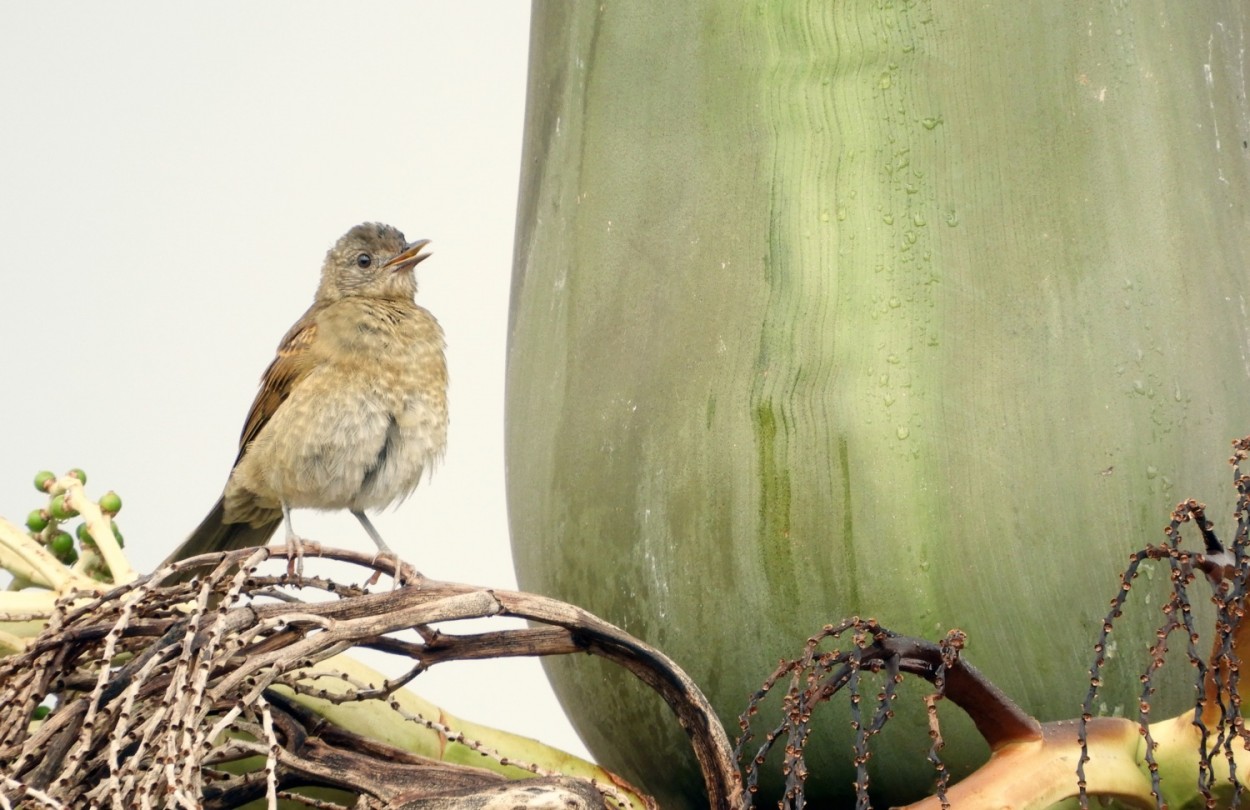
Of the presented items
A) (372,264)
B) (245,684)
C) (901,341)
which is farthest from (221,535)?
(901,341)

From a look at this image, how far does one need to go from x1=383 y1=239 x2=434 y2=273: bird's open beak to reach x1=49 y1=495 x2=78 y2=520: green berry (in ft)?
3.54

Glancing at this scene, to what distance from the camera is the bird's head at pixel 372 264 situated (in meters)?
3.12

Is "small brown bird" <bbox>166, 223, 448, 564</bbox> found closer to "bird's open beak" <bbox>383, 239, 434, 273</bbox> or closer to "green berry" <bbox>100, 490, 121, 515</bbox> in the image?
"bird's open beak" <bbox>383, 239, 434, 273</bbox>

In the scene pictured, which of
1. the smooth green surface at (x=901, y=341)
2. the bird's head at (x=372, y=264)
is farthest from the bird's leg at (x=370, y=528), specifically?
the smooth green surface at (x=901, y=341)

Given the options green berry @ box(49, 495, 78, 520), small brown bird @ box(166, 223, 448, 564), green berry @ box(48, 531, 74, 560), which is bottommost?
green berry @ box(48, 531, 74, 560)

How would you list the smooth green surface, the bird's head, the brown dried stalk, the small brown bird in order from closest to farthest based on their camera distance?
1. the brown dried stalk
2. the smooth green surface
3. the small brown bird
4. the bird's head

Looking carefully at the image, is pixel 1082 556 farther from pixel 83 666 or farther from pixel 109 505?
pixel 109 505

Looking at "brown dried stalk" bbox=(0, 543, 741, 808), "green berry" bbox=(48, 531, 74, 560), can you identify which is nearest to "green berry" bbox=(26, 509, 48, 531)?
"green berry" bbox=(48, 531, 74, 560)

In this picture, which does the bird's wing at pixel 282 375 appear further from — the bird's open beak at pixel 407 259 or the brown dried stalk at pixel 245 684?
the brown dried stalk at pixel 245 684

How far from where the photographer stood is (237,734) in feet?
6.22

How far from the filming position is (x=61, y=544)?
7.30 ft

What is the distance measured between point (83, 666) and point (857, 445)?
0.94 meters

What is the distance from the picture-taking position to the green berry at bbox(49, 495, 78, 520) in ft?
7.16

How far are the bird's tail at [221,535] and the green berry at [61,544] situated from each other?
637mm
